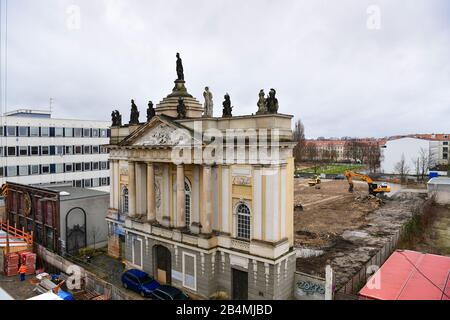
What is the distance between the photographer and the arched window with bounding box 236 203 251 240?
64.4 ft

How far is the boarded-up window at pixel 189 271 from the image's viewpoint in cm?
2081

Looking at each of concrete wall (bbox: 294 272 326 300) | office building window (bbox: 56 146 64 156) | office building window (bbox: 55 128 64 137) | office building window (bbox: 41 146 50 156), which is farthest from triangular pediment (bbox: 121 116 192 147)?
office building window (bbox: 56 146 64 156)

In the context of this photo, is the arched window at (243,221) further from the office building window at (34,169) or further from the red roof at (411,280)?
the office building window at (34,169)

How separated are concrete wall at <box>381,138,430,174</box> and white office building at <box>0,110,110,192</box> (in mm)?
84224

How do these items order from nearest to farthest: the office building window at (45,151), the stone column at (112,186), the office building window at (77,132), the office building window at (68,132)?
the stone column at (112,186)
the office building window at (45,151)
the office building window at (68,132)
the office building window at (77,132)

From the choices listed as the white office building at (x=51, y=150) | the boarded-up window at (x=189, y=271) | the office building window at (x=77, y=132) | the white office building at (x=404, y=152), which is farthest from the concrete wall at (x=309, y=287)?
the white office building at (x=404, y=152)

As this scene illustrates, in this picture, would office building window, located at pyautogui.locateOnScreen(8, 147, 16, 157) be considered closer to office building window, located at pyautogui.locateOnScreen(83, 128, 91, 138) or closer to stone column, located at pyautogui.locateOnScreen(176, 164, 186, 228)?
office building window, located at pyautogui.locateOnScreen(83, 128, 91, 138)

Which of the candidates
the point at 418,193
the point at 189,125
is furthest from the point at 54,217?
the point at 418,193

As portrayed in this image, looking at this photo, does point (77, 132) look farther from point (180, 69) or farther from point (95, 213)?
point (180, 69)

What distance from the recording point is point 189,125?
71.0ft

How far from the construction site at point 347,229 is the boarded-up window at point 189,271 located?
8369 millimetres

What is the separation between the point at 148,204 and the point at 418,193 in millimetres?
55234
